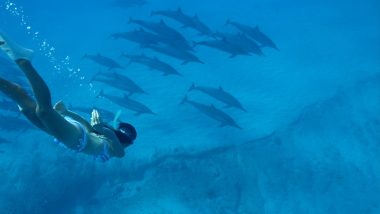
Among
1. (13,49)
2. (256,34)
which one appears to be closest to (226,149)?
(256,34)

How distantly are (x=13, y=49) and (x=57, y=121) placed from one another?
0.83 m

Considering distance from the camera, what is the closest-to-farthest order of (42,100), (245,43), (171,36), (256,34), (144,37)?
(42,100), (245,43), (171,36), (256,34), (144,37)

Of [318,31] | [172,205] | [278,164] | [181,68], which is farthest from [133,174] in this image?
[318,31]

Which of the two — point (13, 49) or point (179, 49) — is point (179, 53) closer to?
point (179, 49)

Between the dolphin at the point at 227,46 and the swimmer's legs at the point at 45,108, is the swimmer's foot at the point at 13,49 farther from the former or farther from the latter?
the dolphin at the point at 227,46

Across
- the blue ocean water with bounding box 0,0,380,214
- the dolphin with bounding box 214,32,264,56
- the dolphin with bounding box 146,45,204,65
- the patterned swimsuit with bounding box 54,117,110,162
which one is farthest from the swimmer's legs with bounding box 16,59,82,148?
the dolphin with bounding box 214,32,264,56

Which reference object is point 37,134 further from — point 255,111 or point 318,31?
point 318,31

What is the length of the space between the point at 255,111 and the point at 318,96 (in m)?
3.38

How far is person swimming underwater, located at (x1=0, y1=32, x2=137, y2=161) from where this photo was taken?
3.61 meters

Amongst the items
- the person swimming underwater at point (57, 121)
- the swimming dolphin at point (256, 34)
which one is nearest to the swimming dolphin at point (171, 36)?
the swimming dolphin at point (256, 34)

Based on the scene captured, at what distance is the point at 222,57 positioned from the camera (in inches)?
871

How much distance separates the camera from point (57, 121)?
3.92 metres

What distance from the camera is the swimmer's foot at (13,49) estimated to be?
3.38 meters

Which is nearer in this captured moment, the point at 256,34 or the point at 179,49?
the point at 179,49
